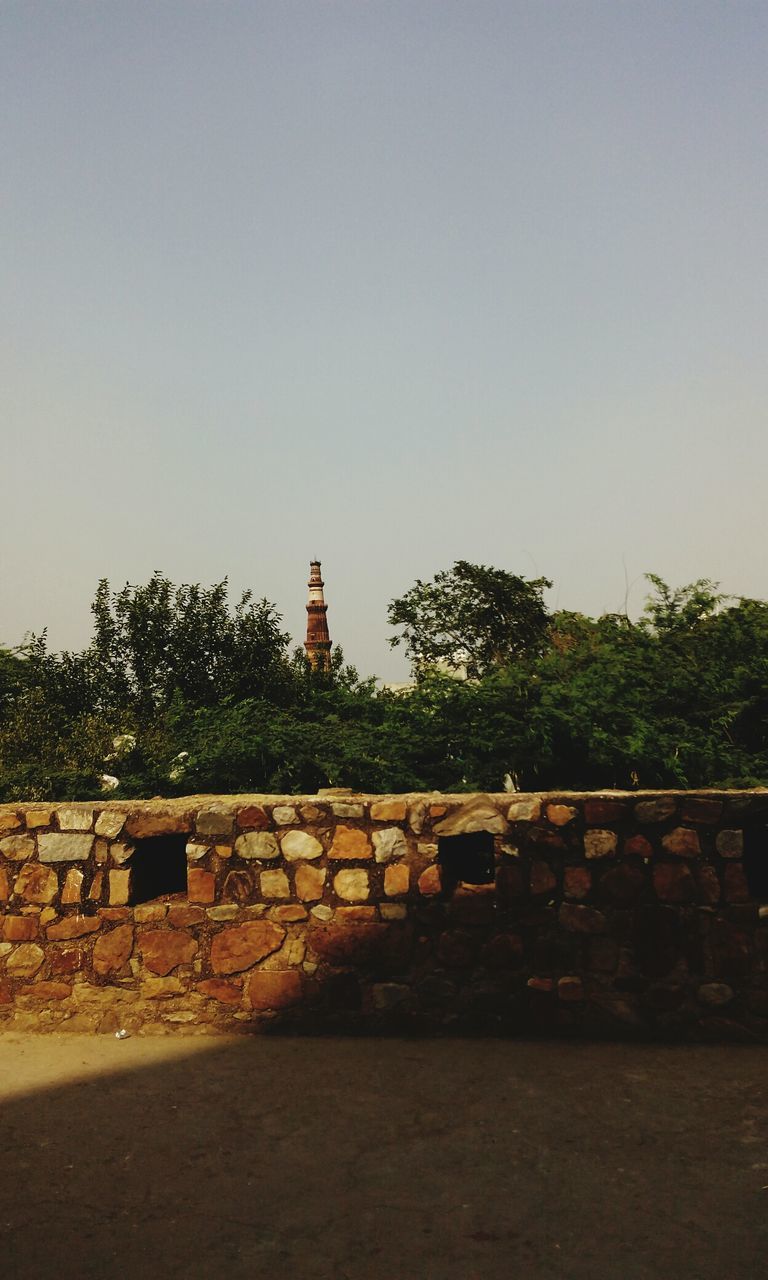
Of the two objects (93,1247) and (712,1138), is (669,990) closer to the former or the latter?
(712,1138)

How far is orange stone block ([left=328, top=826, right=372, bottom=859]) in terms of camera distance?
463cm

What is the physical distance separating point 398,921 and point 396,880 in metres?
0.19

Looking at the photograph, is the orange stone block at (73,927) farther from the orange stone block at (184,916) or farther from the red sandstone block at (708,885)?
the red sandstone block at (708,885)

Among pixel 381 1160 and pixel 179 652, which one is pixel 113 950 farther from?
pixel 179 652

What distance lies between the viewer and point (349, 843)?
183 inches

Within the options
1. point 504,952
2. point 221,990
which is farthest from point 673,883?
point 221,990

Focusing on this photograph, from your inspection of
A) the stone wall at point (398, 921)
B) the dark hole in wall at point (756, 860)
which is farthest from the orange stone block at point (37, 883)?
the dark hole in wall at point (756, 860)

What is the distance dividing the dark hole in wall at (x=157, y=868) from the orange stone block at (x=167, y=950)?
22 centimetres

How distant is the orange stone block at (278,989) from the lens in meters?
4.60

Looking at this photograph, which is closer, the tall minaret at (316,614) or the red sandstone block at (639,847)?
the red sandstone block at (639,847)

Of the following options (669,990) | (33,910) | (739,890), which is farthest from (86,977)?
(739,890)

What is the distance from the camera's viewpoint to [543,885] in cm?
454

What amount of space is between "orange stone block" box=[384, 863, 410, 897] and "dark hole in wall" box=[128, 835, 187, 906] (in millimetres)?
1110

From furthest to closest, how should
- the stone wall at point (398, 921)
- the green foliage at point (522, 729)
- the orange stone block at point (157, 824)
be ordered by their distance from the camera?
1. the green foliage at point (522, 729)
2. the orange stone block at point (157, 824)
3. the stone wall at point (398, 921)
